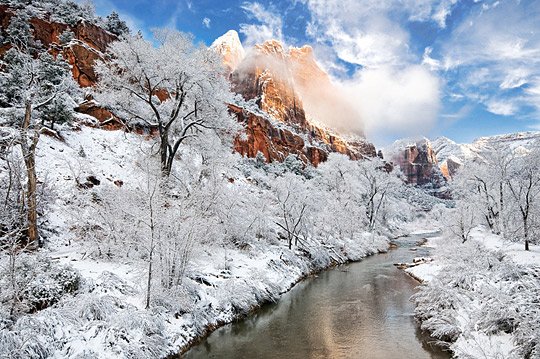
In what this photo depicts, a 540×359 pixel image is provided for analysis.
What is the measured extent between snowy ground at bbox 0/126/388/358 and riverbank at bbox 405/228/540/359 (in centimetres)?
855

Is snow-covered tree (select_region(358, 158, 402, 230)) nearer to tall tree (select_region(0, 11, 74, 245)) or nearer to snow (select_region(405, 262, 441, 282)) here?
snow (select_region(405, 262, 441, 282))

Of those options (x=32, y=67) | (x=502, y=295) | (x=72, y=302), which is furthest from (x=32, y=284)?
(x=502, y=295)

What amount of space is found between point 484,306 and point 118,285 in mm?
13299

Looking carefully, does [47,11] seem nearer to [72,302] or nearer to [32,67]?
[32,67]

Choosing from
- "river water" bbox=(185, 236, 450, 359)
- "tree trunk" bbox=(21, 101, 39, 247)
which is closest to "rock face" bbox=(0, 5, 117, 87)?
"tree trunk" bbox=(21, 101, 39, 247)

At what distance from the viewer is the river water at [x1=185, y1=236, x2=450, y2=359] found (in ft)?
38.2

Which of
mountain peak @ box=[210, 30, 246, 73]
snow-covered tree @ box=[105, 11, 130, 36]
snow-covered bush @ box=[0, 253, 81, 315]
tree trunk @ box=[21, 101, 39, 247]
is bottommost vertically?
snow-covered bush @ box=[0, 253, 81, 315]

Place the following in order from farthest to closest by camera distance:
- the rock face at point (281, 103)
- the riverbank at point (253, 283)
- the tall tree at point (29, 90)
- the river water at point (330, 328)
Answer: the rock face at point (281, 103)
the riverbank at point (253, 283)
the tall tree at point (29, 90)
the river water at point (330, 328)

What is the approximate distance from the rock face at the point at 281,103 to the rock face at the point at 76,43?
2157 centimetres

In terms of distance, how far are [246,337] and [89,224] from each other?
27.0 feet

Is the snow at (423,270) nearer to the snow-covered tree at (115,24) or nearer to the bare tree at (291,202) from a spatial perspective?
the bare tree at (291,202)

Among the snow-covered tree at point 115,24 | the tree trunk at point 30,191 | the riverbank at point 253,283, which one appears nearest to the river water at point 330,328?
the riverbank at point 253,283

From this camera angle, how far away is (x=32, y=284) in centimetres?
941

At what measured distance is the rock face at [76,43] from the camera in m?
37.5
